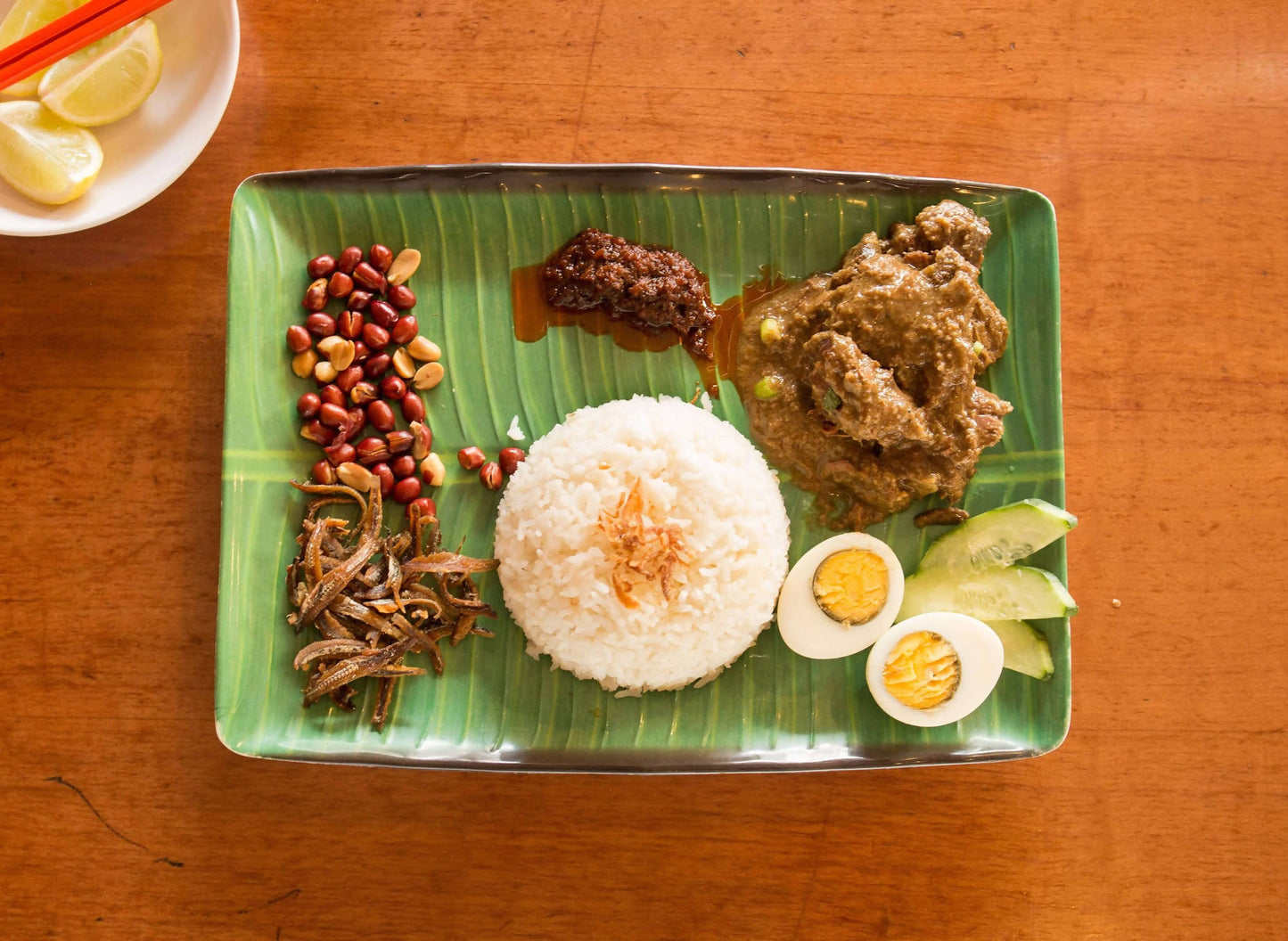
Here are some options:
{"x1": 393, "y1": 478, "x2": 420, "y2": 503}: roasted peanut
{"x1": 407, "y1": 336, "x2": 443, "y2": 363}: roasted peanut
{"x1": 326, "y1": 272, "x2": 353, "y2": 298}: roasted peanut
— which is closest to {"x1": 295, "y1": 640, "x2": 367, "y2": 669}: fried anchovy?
{"x1": 393, "y1": 478, "x2": 420, "y2": 503}: roasted peanut

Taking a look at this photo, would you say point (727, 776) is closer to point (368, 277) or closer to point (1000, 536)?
point (1000, 536)

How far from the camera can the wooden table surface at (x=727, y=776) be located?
3350 millimetres

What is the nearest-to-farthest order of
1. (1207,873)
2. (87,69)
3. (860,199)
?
(87,69) → (860,199) → (1207,873)

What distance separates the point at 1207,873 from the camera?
140 inches

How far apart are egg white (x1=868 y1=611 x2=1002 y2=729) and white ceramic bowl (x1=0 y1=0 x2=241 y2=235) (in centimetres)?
325

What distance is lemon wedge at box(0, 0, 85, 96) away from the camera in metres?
3.07

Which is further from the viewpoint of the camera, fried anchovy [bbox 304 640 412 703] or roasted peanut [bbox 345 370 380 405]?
roasted peanut [bbox 345 370 380 405]

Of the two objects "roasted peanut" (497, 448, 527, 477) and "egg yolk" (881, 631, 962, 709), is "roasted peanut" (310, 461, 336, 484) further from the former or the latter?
"egg yolk" (881, 631, 962, 709)

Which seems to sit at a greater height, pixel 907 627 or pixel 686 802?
pixel 907 627

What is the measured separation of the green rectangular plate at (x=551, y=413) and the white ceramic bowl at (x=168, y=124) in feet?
1.27

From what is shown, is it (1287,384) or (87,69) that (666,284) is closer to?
(87,69)

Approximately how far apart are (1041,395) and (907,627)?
3.55 feet

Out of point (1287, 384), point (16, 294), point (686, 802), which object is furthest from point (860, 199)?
point (16, 294)

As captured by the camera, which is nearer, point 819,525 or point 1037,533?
point 1037,533
